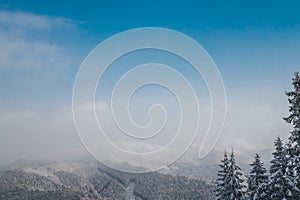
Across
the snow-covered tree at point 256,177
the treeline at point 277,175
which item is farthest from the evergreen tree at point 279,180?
the snow-covered tree at point 256,177

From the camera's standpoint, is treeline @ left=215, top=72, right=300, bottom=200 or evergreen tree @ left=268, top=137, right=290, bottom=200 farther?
evergreen tree @ left=268, top=137, right=290, bottom=200

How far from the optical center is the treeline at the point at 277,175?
86.3 ft

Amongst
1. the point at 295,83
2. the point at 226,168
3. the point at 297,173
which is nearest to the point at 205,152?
the point at 226,168

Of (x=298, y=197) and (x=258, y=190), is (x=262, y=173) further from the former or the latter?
(x=298, y=197)

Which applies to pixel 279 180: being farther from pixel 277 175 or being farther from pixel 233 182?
pixel 233 182

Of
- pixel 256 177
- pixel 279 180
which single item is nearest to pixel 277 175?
pixel 279 180

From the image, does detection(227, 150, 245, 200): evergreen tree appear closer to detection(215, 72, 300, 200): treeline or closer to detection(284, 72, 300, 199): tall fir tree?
detection(215, 72, 300, 200): treeline

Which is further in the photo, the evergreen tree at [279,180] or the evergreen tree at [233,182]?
the evergreen tree at [233,182]

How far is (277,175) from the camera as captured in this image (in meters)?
30.5

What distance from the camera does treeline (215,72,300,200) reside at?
86.3 ft

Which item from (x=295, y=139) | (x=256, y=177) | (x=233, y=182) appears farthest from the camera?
(x=256, y=177)

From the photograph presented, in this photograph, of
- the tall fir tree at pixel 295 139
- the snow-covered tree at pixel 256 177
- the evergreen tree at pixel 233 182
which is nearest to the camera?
the tall fir tree at pixel 295 139

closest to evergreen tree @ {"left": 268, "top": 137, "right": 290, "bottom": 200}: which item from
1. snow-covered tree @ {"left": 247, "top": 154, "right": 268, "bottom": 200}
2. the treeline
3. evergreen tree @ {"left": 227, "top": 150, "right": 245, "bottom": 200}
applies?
the treeline

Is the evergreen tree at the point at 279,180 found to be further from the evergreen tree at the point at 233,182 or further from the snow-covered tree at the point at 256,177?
the evergreen tree at the point at 233,182
